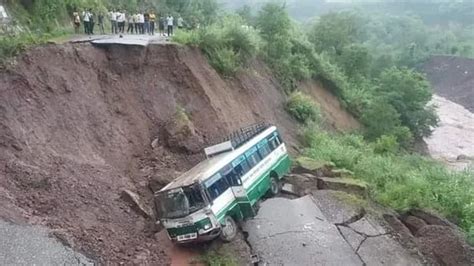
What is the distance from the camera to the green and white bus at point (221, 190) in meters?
12.7

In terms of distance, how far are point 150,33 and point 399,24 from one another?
79.5 meters

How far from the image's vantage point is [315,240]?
1379 cm

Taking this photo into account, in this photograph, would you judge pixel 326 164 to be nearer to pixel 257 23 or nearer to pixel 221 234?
pixel 221 234

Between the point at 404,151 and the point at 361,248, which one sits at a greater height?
the point at 361,248

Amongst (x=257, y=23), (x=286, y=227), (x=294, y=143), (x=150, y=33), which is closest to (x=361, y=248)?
(x=286, y=227)

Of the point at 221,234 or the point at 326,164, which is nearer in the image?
the point at 221,234

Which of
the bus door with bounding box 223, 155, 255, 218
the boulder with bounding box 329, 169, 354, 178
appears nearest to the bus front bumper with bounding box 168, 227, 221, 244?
the bus door with bounding box 223, 155, 255, 218

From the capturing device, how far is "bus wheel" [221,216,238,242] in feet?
43.7

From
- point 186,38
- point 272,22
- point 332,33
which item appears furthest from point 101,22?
point 332,33

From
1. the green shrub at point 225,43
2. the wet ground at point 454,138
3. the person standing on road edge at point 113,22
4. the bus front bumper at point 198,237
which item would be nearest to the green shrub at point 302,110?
the green shrub at point 225,43

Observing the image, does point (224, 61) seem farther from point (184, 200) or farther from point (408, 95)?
point (408, 95)

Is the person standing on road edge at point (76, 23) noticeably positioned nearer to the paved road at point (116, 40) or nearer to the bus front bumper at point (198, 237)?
the paved road at point (116, 40)

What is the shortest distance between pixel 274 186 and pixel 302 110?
29.7 feet

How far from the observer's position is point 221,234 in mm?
13242
